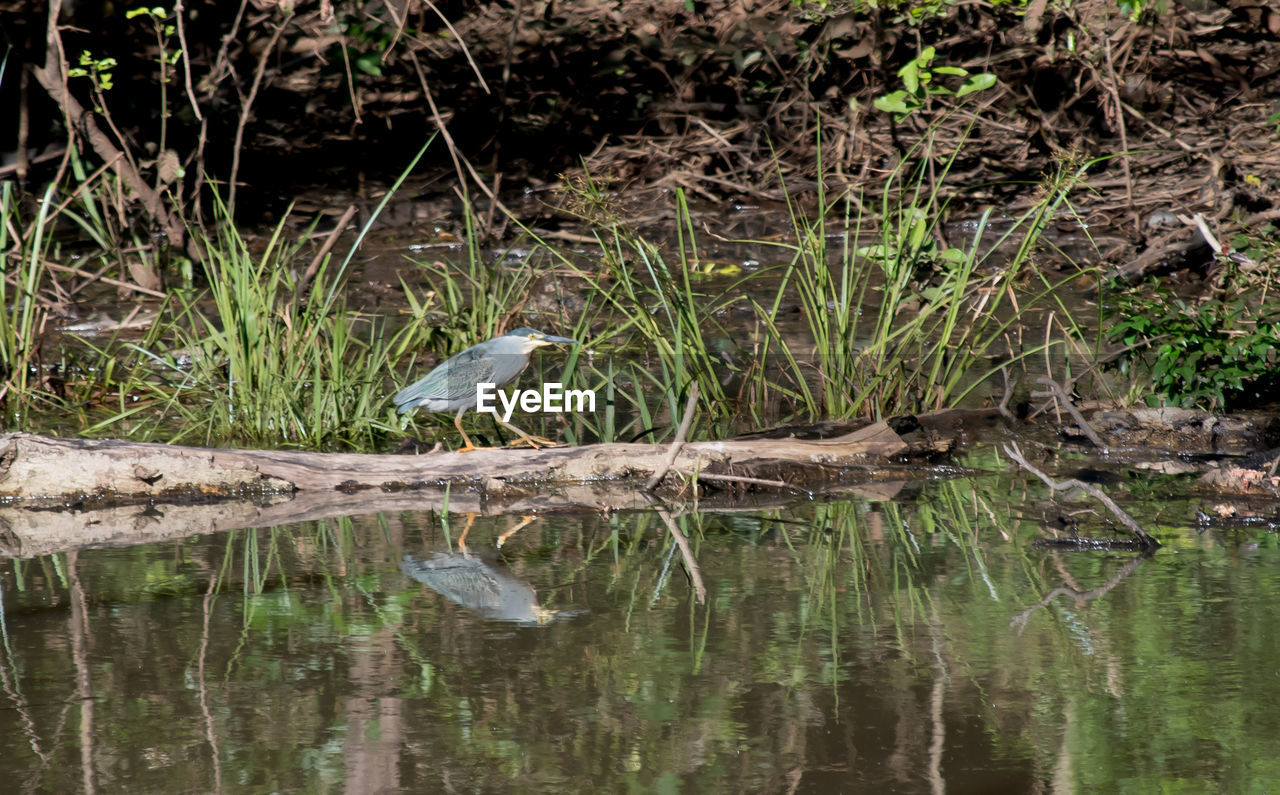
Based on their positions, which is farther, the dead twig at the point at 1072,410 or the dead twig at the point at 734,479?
the dead twig at the point at 1072,410

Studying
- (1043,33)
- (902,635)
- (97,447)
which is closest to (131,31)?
(97,447)

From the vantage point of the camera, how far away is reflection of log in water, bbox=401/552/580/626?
3604mm

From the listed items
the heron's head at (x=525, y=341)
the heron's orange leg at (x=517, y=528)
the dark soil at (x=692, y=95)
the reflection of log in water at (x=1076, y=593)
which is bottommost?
the heron's orange leg at (x=517, y=528)

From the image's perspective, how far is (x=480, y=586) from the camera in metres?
3.87

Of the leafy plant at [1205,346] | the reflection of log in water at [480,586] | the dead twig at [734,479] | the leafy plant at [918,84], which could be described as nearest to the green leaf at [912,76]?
the leafy plant at [918,84]

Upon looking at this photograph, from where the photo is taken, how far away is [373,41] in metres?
9.24

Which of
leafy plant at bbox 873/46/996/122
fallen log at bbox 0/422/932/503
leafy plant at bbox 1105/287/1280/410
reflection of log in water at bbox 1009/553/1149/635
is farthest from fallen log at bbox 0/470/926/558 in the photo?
leafy plant at bbox 873/46/996/122

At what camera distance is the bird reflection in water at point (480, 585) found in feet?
11.8

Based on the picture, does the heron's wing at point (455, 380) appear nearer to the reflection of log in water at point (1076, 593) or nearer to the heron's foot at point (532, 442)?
the heron's foot at point (532, 442)

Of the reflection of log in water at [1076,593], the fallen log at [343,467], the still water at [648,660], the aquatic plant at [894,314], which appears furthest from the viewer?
the aquatic plant at [894,314]

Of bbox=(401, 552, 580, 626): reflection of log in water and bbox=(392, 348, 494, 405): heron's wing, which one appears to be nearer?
bbox=(401, 552, 580, 626): reflection of log in water

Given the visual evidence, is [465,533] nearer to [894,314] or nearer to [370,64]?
[894,314]

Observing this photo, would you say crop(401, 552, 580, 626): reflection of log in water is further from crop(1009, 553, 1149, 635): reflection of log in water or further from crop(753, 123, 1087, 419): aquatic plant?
crop(753, 123, 1087, 419): aquatic plant

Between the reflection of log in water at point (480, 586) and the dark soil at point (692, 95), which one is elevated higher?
the dark soil at point (692, 95)
